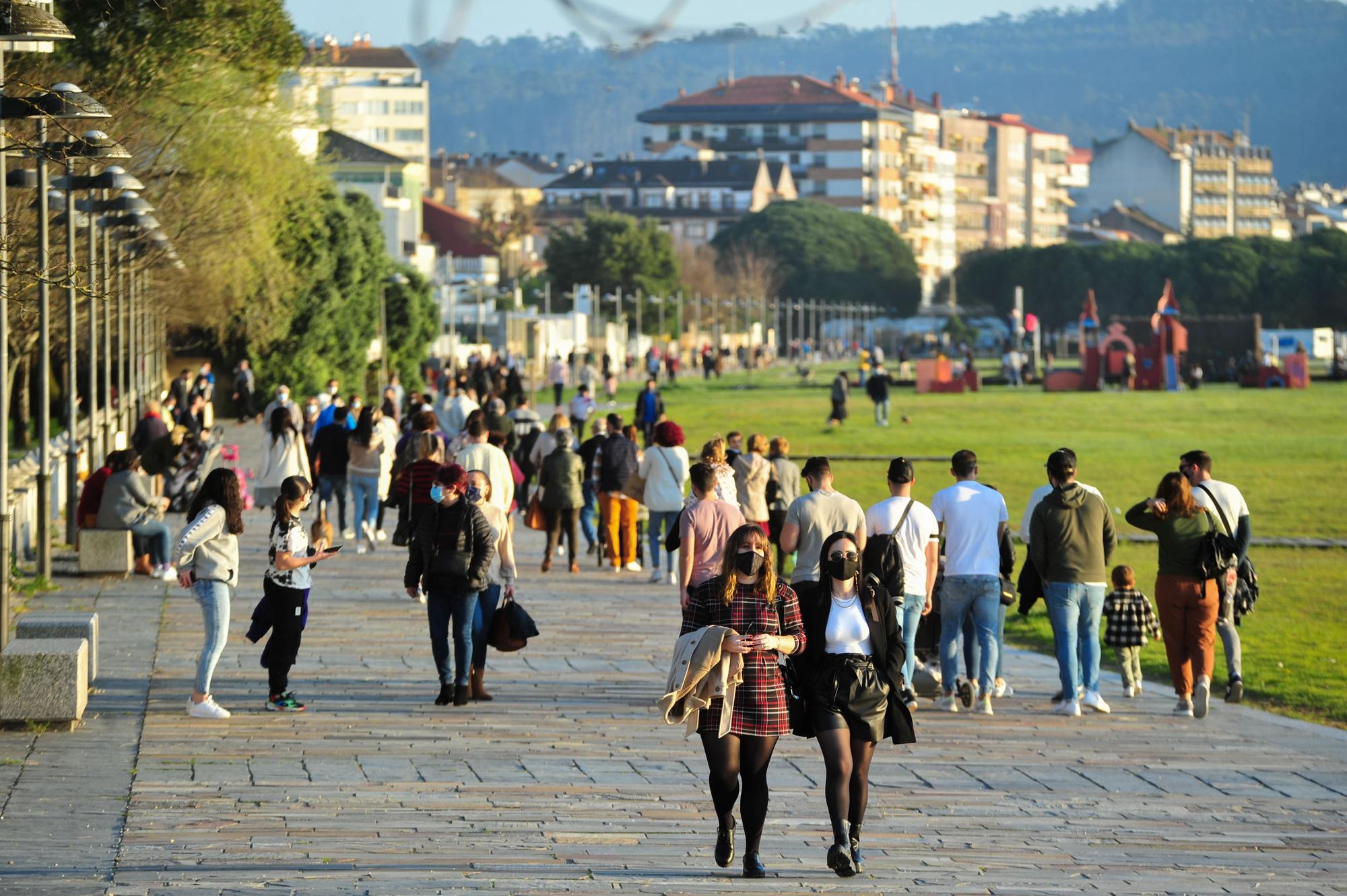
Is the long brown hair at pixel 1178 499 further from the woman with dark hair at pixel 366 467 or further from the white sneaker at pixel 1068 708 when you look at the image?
the woman with dark hair at pixel 366 467

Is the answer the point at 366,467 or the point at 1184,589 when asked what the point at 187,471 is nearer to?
the point at 366,467

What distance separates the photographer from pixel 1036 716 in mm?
12344

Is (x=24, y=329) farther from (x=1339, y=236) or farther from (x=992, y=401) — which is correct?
(x=1339, y=236)

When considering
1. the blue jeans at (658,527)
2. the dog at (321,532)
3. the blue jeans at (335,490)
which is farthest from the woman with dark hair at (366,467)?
the blue jeans at (658,527)

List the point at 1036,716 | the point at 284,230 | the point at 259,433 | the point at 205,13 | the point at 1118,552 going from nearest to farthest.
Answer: the point at 1036,716
the point at 1118,552
the point at 205,13
the point at 259,433
the point at 284,230

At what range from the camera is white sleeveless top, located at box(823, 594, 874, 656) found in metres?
7.95

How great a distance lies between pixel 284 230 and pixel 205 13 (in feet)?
59.9

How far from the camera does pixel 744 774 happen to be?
25.8 feet

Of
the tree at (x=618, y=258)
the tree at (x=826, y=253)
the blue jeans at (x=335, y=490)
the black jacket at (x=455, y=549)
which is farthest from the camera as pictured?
the tree at (x=826, y=253)

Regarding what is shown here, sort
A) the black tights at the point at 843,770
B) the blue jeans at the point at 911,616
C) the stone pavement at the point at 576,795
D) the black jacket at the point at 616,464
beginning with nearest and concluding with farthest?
1. the black tights at the point at 843,770
2. the stone pavement at the point at 576,795
3. the blue jeans at the point at 911,616
4. the black jacket at the point at 616,464

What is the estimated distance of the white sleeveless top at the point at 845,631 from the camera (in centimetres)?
795

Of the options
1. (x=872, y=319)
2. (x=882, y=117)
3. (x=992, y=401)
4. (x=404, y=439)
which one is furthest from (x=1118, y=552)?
(x=882, y=117)

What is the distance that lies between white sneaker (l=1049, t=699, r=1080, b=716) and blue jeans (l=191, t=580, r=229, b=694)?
4970 millimetres

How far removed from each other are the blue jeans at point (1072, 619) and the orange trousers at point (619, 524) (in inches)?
303
